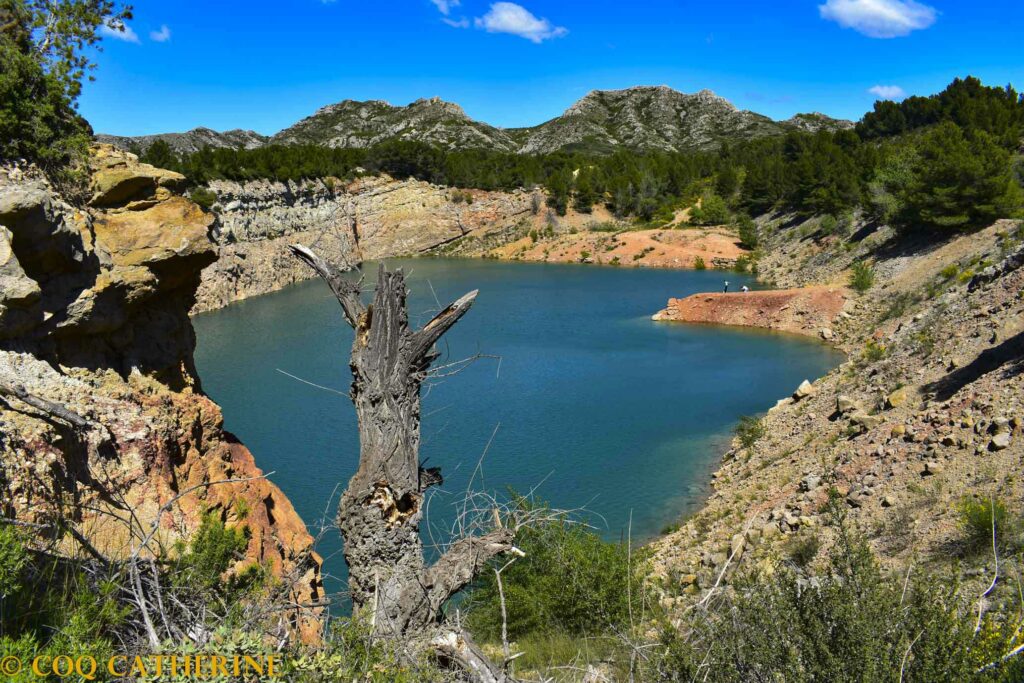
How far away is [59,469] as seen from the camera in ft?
22.5

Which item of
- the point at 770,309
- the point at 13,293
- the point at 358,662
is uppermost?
the point at 13,293

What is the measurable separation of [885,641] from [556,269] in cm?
5452

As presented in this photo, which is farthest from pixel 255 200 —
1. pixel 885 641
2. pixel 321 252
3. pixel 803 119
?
pixel 803 119

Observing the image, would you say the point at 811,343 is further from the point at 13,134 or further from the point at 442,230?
the point at 442,230

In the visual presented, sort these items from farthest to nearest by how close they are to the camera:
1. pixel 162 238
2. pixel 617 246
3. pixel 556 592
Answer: pixel 617 246
pixel 162 238
pixel 556 592

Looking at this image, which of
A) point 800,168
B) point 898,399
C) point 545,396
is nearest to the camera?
point 898,399

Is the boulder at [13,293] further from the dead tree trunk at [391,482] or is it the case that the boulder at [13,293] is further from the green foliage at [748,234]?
the green foliage at [748,234]

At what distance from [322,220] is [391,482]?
55423mm

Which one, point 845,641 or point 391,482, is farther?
point 391,482

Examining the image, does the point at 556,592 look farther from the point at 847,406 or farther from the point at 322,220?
the point at 322,220

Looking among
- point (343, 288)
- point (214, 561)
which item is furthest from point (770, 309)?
point (214, 561)

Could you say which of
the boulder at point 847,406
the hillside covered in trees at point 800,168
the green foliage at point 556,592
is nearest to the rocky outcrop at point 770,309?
the hillside covered in trees at point 800,168

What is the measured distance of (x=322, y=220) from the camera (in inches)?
2282

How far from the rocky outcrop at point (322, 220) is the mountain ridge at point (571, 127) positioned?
161 ft
